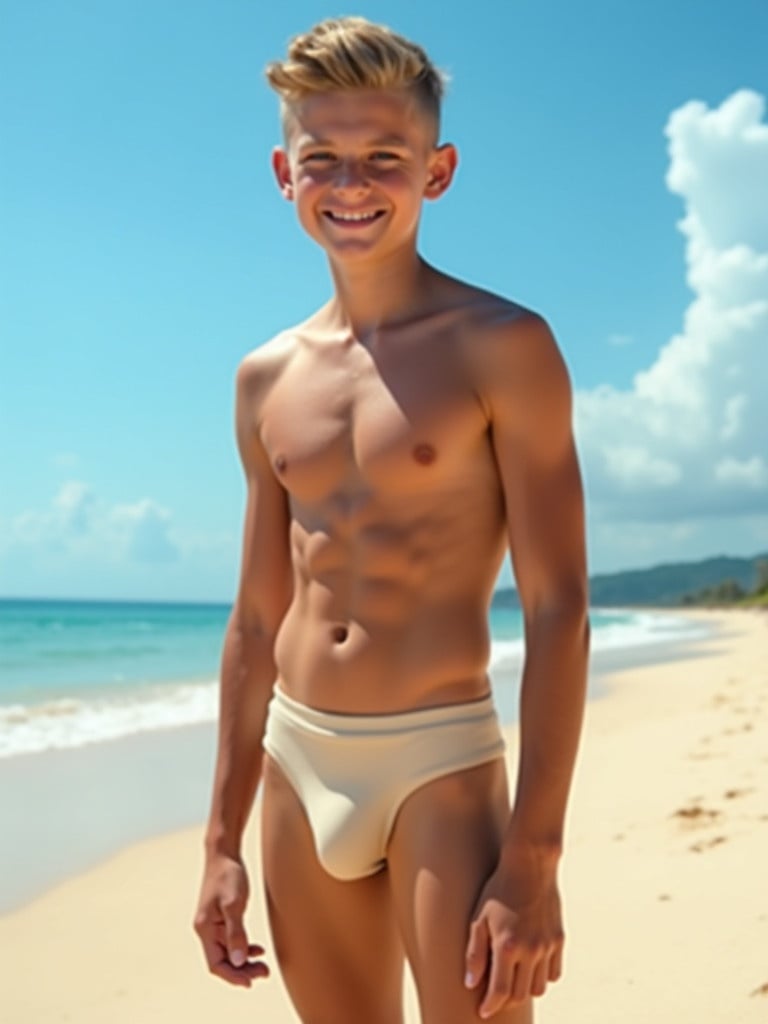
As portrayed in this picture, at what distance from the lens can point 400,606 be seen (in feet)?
6.72

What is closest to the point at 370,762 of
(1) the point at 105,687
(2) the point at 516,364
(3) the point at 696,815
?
(2) the point at 516,364

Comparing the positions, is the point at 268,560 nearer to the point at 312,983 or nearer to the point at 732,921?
the point at 312,983

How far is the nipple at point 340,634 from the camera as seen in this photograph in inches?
82.6

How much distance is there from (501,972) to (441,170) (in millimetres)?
1345

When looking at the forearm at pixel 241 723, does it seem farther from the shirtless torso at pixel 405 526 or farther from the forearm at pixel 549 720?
the forearm at pixel 549 720

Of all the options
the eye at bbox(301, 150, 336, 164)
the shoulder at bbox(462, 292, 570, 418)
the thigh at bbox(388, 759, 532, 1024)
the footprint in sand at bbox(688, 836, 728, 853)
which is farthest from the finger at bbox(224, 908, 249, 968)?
the footprint in sand at bbox(688, 836, 728, 853)

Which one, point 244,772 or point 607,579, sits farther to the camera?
point 607,579

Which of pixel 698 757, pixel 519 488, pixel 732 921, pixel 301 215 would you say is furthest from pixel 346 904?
pixel 698 757

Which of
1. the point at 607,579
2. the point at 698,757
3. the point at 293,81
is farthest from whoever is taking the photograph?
the point at 607,579

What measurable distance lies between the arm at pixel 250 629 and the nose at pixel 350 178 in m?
0.47

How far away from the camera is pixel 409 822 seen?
1996 mm

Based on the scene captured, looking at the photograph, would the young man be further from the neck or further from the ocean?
the ocean

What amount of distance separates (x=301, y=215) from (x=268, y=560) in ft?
2.18

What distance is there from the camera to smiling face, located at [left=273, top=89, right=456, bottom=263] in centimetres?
208
